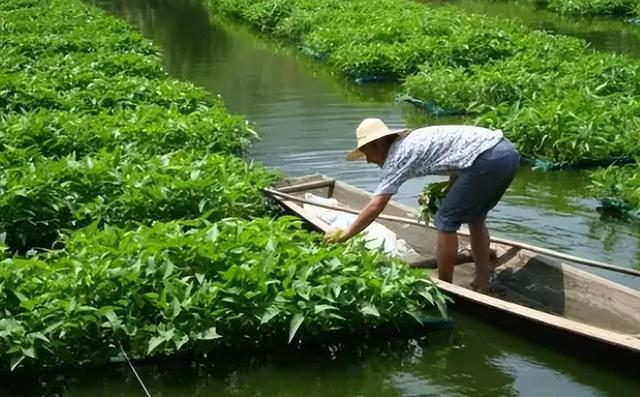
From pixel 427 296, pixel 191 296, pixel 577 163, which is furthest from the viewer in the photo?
pixel 577 163

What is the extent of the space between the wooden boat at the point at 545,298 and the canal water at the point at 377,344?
23 cm

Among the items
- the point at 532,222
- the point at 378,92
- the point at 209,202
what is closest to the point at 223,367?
the point at 209,202

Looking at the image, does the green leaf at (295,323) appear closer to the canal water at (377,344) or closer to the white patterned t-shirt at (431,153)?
the canal water at (377,344)

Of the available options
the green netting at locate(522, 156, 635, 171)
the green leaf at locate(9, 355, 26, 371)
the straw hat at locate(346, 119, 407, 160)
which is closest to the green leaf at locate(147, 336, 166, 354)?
the green leaf at locate(9, 355, 26, 371)

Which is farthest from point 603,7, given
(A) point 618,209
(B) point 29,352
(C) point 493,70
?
(B) point 29,352

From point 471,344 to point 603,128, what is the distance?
5.43 metres

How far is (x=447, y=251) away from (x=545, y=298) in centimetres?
78

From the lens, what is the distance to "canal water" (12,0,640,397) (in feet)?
20.8

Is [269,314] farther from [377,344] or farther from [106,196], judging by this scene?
[106,196]

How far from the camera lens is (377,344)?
6.86 metres

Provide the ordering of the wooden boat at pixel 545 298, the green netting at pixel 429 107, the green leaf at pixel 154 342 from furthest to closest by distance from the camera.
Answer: the green netting at pixel 429 107
the wooden boat at pixel 545 298
the green leaf at pixel 154 342

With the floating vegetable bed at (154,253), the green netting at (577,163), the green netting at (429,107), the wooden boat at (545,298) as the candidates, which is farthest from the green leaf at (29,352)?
A: the green netting at (429,107)

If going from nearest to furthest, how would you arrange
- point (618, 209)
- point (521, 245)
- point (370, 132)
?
point (370, 132)
point (521, 245)
point (618, 209)

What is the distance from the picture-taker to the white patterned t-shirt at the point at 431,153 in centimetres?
700
